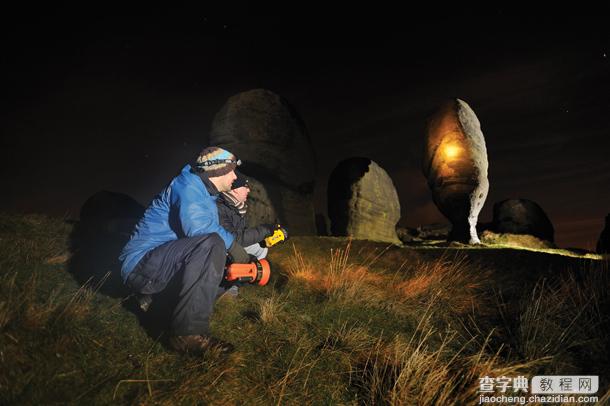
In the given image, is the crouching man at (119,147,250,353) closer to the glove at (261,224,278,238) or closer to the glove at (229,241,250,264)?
the glove at (229,241,250,264)

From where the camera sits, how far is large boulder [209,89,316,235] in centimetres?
1177

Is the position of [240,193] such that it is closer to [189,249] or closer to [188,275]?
[189,249]

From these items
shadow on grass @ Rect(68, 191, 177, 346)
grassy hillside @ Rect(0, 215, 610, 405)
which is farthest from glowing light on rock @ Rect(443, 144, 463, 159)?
shadow on grass @ Rect(68, 191, 177, 346)

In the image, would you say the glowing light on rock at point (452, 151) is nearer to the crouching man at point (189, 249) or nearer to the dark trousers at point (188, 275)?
the crouching man at point (189, 249)

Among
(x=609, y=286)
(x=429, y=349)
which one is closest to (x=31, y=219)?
(x=429, y=349)

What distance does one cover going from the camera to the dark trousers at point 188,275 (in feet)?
9.38

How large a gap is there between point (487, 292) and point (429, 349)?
7.77 feet

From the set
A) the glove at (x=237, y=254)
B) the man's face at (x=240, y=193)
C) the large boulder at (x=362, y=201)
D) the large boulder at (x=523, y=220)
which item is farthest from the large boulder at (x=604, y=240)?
the glove at (x=237, y=254)

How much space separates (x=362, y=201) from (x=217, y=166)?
1105cm

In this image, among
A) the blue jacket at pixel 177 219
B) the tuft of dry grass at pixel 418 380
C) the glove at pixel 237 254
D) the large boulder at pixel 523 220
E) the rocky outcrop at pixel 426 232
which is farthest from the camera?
the rocky outcrop at pixel 426 232

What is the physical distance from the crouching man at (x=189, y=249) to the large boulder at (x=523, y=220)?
18209mm

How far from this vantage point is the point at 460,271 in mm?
6238

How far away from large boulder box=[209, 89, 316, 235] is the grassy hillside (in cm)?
598

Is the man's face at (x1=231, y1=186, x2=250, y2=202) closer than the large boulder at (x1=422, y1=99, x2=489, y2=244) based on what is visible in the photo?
Yes
